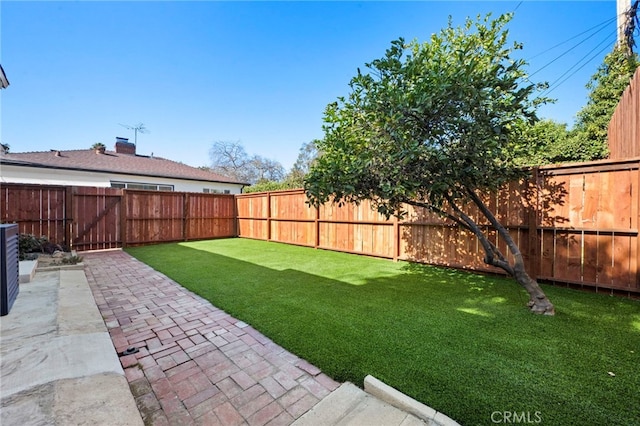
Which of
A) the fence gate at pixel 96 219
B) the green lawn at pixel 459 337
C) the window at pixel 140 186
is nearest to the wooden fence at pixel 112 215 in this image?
the fence gate at pixel 96 219

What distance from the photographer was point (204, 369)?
2.17m

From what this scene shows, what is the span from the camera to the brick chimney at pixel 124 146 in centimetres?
1636

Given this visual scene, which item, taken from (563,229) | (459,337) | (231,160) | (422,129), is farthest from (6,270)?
(231,160)

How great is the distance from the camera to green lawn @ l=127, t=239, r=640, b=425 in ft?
5.73

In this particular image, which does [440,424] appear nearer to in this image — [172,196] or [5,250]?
[5,250]

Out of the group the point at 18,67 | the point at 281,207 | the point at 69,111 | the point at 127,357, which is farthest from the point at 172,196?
the point at 127,357

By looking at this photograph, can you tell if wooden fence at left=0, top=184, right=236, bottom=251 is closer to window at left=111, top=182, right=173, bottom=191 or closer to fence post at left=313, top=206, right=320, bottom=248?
window at left=111, top=182, right=173, bottom=191

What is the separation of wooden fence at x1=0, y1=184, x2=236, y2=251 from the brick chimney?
9.09 m

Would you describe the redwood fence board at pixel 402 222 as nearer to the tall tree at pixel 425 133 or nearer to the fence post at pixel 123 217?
the fence post at pixel 123 217

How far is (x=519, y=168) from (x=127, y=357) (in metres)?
5.67

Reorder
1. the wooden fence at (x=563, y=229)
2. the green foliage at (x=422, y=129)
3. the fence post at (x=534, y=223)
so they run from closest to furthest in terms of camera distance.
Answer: the green foliage at (x=422, y=129)
the wooden fence at (x=563, y=229)
the fence post at (x=534, y=223)

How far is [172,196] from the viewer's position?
10.5 meters

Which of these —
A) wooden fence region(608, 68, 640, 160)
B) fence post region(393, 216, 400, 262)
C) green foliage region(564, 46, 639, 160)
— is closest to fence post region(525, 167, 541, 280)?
wooden fence region(608, 68, 640, 160)

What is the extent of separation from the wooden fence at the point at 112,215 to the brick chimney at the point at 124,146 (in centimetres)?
909
